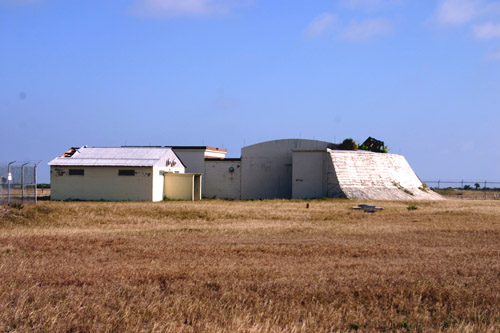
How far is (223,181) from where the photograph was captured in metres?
48.7

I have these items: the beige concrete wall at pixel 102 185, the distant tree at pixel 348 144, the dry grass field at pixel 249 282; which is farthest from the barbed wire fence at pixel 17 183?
the distant tree at pixel 348 144

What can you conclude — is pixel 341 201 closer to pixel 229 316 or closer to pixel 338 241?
pixel 338 241

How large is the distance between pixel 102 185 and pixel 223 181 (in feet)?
38.0

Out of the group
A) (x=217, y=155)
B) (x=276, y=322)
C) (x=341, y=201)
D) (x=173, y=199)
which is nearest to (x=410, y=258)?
(x=276, y=322)

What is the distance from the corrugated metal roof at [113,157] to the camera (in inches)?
1613

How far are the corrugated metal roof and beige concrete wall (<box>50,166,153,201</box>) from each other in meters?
0.42

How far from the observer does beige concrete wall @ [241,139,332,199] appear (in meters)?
48.6

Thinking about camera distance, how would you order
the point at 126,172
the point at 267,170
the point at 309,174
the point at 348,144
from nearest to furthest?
1. the point at 126,172
2. the point at 309,174
3. the point at 267,170
4. the point at 348,144

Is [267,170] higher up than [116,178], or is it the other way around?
[267,170]

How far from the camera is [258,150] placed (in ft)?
160

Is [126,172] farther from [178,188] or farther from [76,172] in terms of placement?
[178,188]

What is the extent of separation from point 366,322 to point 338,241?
9741 millimetres

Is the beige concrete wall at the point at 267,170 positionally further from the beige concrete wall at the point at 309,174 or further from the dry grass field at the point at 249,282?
the dry grass field at the point at 249,282

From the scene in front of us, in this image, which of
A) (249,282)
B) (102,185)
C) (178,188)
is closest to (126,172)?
(102,185)
